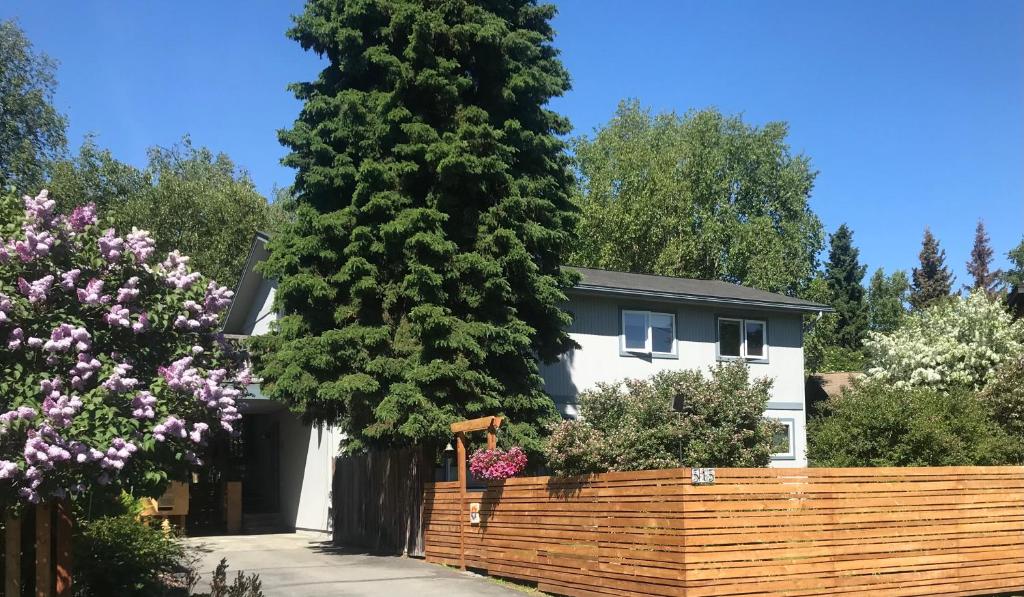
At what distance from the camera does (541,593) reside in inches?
533

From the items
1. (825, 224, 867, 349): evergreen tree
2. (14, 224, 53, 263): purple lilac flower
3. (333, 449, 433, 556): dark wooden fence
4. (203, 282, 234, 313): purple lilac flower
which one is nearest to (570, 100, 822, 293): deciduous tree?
(825, 224, 867, 349): evergreen tree

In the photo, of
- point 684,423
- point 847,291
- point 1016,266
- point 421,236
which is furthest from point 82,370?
point 1016,266

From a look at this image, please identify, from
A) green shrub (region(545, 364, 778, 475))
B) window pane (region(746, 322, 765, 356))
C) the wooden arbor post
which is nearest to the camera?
green shrub (region(545, 364, 778, 475))

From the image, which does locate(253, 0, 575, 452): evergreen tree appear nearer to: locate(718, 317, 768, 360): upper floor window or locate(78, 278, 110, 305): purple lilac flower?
locate(78, 278, 110, 305): purple lilac flower

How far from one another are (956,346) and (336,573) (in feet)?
56.4

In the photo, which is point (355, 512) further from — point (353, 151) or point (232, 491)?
point (353, 151)

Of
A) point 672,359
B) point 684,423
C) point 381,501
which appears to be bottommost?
point 381,501

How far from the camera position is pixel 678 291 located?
25.5m

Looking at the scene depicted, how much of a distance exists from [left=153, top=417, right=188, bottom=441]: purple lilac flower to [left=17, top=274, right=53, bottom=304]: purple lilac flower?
57.1 inches

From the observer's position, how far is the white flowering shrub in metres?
23.8

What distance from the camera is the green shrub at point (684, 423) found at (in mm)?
14305

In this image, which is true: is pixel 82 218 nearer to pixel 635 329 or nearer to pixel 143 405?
pixel 143 405

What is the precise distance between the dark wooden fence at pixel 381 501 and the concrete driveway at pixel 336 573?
1.96 feet

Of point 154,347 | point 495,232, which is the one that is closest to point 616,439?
point 495,232
